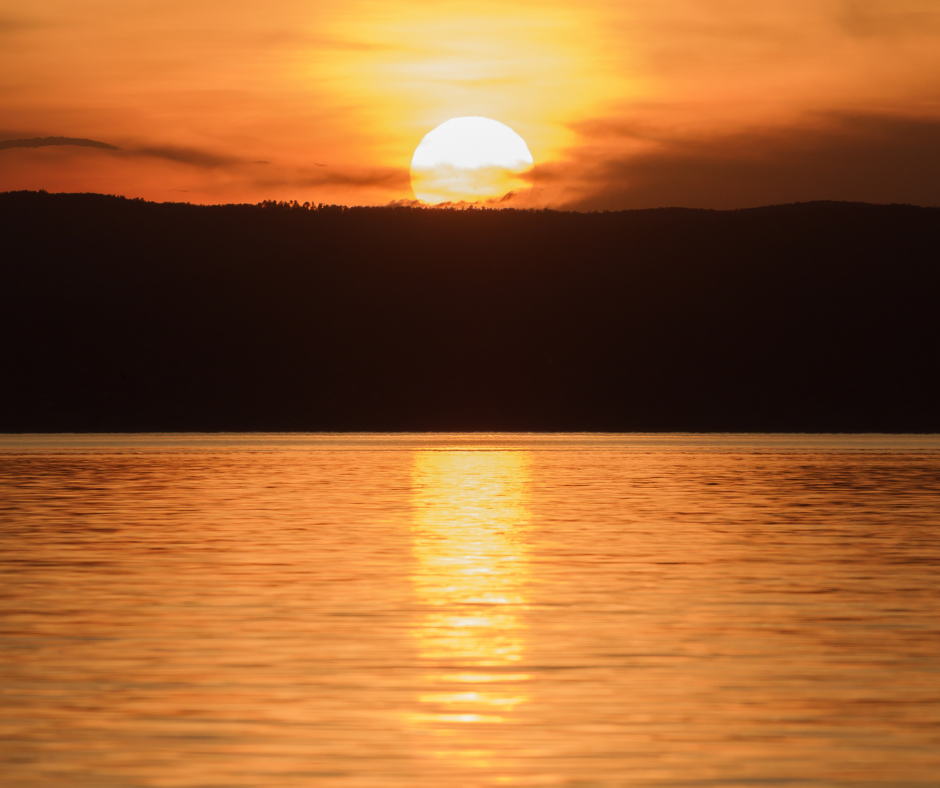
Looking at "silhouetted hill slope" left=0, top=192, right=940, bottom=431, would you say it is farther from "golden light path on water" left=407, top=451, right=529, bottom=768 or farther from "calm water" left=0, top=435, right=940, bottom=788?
"calm water" left=0, top=435, right=940, bottom=788

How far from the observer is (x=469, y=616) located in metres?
A: 15.7

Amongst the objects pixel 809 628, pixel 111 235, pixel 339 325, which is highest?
pixel 111 235

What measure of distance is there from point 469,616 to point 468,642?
62.1 inches

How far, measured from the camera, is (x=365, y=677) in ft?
40.8

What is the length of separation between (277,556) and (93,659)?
7.41 meters

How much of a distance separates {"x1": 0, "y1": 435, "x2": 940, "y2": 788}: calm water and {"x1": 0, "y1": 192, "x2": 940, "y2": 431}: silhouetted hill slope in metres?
71.5

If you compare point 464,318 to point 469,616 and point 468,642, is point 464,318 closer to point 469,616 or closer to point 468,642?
point 469,616

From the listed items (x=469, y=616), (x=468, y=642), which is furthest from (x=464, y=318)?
(x=468, y=642)

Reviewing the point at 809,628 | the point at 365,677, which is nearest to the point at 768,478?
the point at 809,628

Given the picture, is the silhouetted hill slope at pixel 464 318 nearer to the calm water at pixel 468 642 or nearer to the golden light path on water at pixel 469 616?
the golden light path on water at pixel 469 616

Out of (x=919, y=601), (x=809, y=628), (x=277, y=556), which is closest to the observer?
(x=809, y=628)

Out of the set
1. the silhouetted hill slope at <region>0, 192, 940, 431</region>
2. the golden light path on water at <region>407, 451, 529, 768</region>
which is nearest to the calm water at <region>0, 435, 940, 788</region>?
the golden light path on water at <region>407, 451, 529, 768</region>

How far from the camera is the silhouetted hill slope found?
340 feet

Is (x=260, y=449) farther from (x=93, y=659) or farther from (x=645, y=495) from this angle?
(x=93, y=659)
